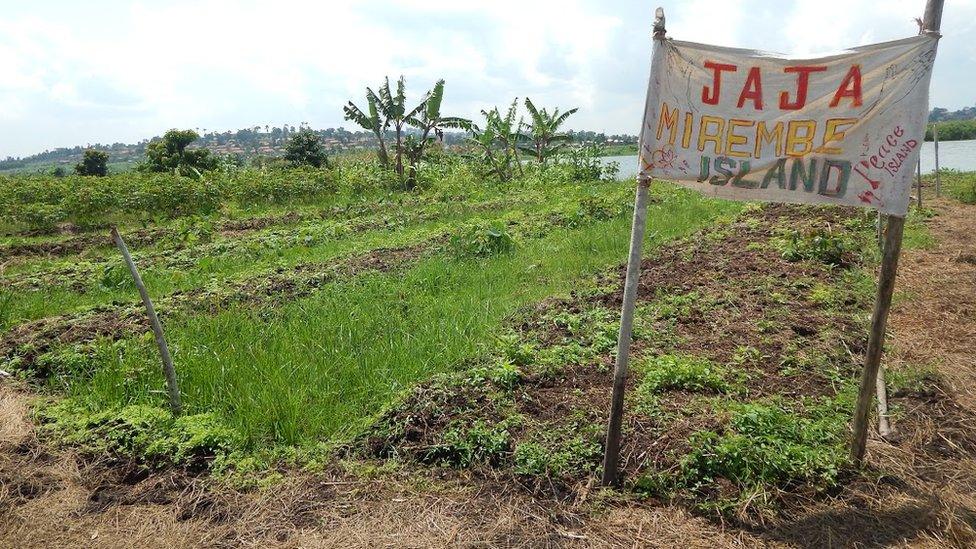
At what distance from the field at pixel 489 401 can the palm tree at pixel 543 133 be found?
1376 cm

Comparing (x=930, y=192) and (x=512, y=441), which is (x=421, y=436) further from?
(x=930, y=192)

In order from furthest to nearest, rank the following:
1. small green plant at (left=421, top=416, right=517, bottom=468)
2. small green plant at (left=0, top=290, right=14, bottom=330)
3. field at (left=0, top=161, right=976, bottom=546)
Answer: small green plant at (left=0, top=290, right=14, bottom=330)
small green plant at (left=421, top=416, right=517, bottom=468)
field at (left=0, top=161, right=976, bottom=546)

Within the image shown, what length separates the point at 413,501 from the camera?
3.05 m

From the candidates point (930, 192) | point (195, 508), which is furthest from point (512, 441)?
point (930, 192)

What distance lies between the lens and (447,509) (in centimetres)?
299

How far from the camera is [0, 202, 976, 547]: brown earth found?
2.72 m

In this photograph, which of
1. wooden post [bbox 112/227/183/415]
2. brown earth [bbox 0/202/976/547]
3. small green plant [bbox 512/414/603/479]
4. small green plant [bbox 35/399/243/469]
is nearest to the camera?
brown earth [bbox 0/202/976/547]

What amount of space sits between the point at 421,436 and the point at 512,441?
583mm

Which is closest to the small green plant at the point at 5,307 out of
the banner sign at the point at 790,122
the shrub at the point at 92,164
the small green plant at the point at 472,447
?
the small green plant at the point at 472,447

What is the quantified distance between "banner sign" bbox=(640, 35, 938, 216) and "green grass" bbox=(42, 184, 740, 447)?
2463mm

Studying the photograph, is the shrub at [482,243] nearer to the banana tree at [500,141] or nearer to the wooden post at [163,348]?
the wooden post at [163,348]

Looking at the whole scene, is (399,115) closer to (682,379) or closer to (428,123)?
(428,123)

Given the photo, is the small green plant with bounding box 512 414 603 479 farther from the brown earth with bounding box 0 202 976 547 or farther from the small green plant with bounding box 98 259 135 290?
the small green plant with bounding box 98 259 135 290

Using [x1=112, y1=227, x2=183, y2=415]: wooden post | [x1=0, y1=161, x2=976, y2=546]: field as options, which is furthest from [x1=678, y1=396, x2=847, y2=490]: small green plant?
[x1=112, y1=227, x2=183, y2=415]: wooden post
